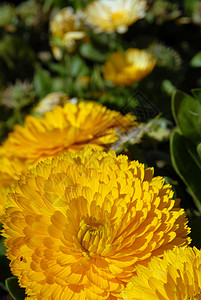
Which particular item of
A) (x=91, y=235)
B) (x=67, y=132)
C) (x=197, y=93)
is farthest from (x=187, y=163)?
(x=91, y=235)

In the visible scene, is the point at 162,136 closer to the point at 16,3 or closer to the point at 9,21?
the point at 9,21

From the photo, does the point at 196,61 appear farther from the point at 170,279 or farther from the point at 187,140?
the point at 170,279

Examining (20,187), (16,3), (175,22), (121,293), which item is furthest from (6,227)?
(16,3)

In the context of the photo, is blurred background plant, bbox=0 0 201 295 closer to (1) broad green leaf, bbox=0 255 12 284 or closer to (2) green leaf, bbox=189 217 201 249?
(2) green leaf, bbox=189 217 201 249

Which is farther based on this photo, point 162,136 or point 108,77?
point 108,77

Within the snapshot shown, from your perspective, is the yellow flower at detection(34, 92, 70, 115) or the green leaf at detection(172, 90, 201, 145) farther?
the yellow flower at detection(34, 92, 70, 115)

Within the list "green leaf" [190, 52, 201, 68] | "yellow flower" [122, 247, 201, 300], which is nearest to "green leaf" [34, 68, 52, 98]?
"green leaf" [190, 52, 201, 68]

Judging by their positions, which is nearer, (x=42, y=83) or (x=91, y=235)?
(x=91, y=235)
